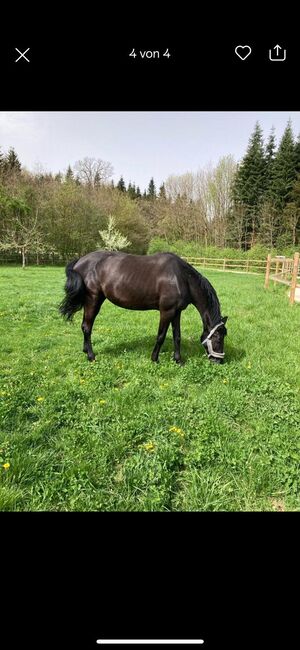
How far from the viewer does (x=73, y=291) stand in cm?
434

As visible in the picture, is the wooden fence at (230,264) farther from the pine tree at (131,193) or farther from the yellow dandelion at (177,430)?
the yellow dandelion at (177,430)

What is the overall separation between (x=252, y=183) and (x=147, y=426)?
39.8 m

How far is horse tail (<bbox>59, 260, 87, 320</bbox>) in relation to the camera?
14.2 ft

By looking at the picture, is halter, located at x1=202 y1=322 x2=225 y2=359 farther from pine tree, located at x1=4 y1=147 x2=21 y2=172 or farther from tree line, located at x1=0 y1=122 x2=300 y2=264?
pine tree, located at x1=4 y1=147 x2=21 y2=172

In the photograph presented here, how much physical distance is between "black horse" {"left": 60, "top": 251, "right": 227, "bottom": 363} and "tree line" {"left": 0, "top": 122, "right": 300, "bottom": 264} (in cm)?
2549

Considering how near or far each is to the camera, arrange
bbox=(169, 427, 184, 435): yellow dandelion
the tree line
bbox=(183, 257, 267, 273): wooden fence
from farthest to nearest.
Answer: the tree line, bbox=(183, 257, 267, 273): wooden fence, bbox=(169, 427, 184, 435): yellow dandelion

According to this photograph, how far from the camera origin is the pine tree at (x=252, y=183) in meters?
35.6
